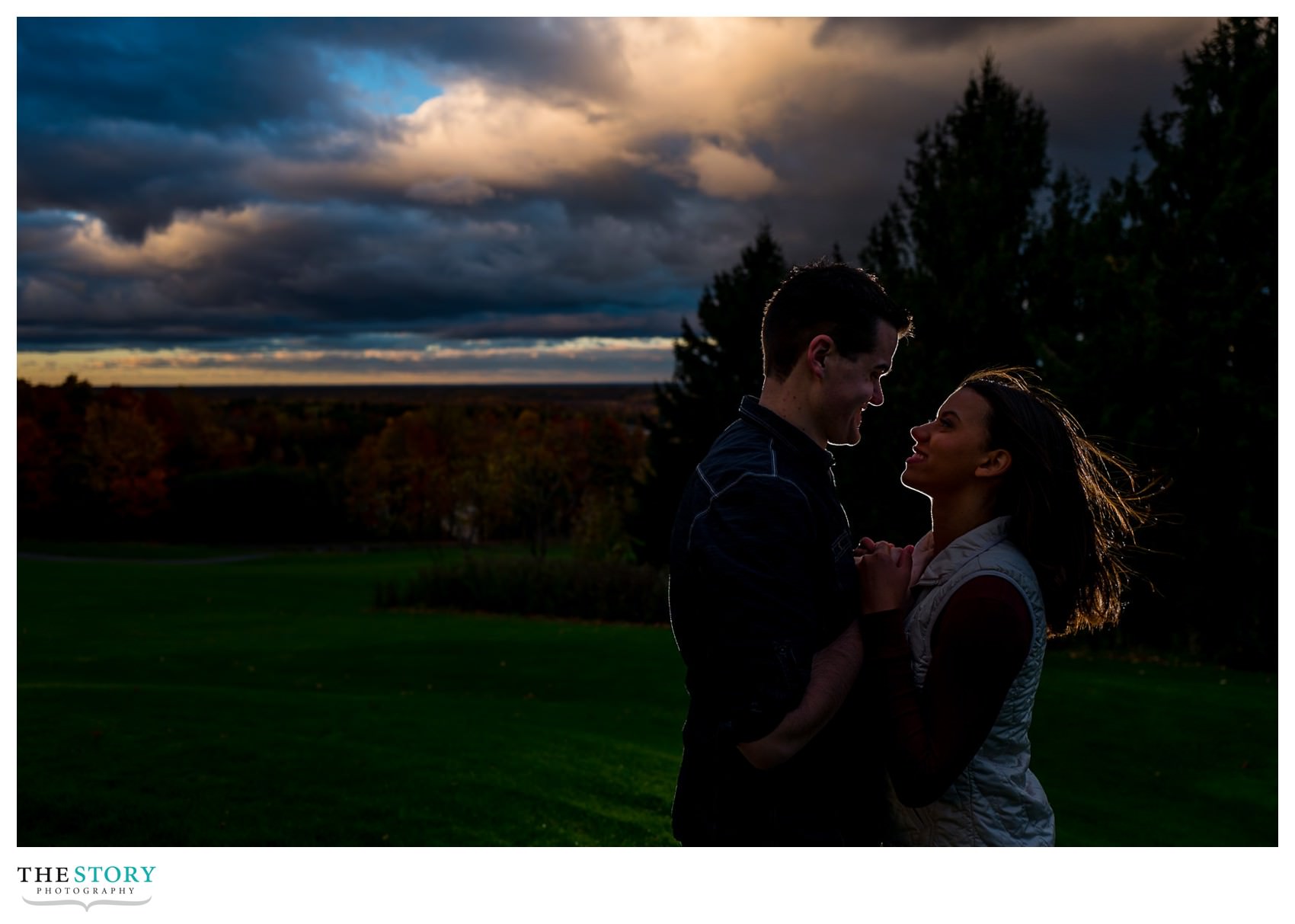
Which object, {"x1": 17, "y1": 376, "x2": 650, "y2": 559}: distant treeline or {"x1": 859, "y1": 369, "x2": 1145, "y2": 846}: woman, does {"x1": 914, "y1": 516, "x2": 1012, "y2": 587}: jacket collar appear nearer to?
{"x1": 859, "y1": 369, "x2": 1145, "y2": 846}: woman

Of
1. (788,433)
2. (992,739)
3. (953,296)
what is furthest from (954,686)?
(953,296)

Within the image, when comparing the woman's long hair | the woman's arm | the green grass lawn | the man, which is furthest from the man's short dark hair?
the green grass lawn

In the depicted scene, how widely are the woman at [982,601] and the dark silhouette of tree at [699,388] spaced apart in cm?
2511

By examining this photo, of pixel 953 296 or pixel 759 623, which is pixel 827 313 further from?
pixel 953 296

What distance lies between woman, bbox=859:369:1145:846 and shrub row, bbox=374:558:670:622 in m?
24.3

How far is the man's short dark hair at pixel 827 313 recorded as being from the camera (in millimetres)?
3053

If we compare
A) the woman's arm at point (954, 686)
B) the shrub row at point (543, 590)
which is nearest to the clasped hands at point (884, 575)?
the woman's arm at point (954, 686)

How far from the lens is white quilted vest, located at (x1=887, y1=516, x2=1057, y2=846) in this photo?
295cm

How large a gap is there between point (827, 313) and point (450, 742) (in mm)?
9849

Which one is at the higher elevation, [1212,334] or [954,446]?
[1212,334]

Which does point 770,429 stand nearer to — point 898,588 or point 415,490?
point 898,588

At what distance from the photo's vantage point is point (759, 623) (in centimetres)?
271

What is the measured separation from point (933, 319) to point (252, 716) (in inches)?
705

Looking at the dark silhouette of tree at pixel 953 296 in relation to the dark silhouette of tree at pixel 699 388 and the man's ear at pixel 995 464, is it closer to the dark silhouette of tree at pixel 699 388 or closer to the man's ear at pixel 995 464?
the dark silhouette of tree at pixel 699 388
